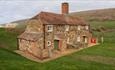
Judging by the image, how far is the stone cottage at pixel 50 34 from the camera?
158 ft

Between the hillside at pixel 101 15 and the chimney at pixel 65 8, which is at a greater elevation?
the chimney at pixel 65 8

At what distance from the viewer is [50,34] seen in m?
51.7

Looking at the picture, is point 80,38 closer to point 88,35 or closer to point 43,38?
point 88,35

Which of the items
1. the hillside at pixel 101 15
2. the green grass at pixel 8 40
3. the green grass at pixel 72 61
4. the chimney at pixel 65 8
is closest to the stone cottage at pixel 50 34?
the chimney at pixel 65 8

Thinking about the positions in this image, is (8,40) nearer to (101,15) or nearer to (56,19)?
(56,19)

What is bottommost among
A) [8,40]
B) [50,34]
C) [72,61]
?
[72,61]

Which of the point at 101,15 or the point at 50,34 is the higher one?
the point at 101,15

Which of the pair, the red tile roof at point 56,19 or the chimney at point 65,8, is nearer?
the red tile roof at point 56,19

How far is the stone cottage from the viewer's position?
4825 centimetres

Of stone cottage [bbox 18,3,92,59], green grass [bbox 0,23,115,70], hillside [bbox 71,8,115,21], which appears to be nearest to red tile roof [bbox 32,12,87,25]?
stone cottage [bbox 18,3,92,59]

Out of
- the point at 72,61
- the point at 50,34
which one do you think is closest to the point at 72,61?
the point at 72,61

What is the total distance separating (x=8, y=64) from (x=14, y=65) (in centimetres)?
107

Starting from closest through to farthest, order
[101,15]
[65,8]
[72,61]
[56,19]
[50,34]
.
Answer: [72,61], [50,34], [56,19], [65,8], [101,15]

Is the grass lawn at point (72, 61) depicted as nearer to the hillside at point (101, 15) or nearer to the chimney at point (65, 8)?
the chimney at point (65, 8)
